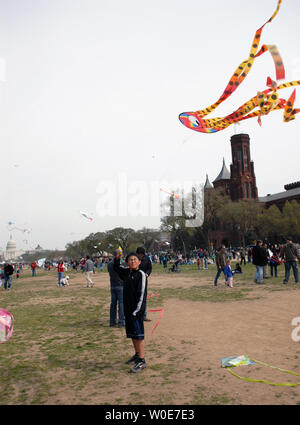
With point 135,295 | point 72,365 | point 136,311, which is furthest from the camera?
point 72,365

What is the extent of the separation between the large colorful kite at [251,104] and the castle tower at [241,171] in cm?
7908

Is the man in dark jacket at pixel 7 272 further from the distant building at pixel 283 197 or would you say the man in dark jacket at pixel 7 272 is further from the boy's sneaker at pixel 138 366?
the distant building at pixel 283 197

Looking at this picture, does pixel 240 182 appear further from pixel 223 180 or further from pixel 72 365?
pixel 72 365

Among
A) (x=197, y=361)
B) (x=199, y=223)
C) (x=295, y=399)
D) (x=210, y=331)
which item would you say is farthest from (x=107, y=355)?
(x=199, y=223)

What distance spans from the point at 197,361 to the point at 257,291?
7.59 m

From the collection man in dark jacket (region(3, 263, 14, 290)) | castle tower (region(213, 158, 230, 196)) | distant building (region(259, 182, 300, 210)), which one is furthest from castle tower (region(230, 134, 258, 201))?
man in dark jacket (region(3, 263, 14, 290))

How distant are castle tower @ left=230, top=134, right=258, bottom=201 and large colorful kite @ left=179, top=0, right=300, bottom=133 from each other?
79.1 metres

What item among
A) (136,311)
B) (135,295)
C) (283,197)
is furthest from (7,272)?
(283,197)

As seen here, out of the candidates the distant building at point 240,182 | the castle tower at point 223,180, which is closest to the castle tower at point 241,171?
the distant building at point 240,182

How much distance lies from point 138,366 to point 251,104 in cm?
678

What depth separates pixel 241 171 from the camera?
86375 mm
